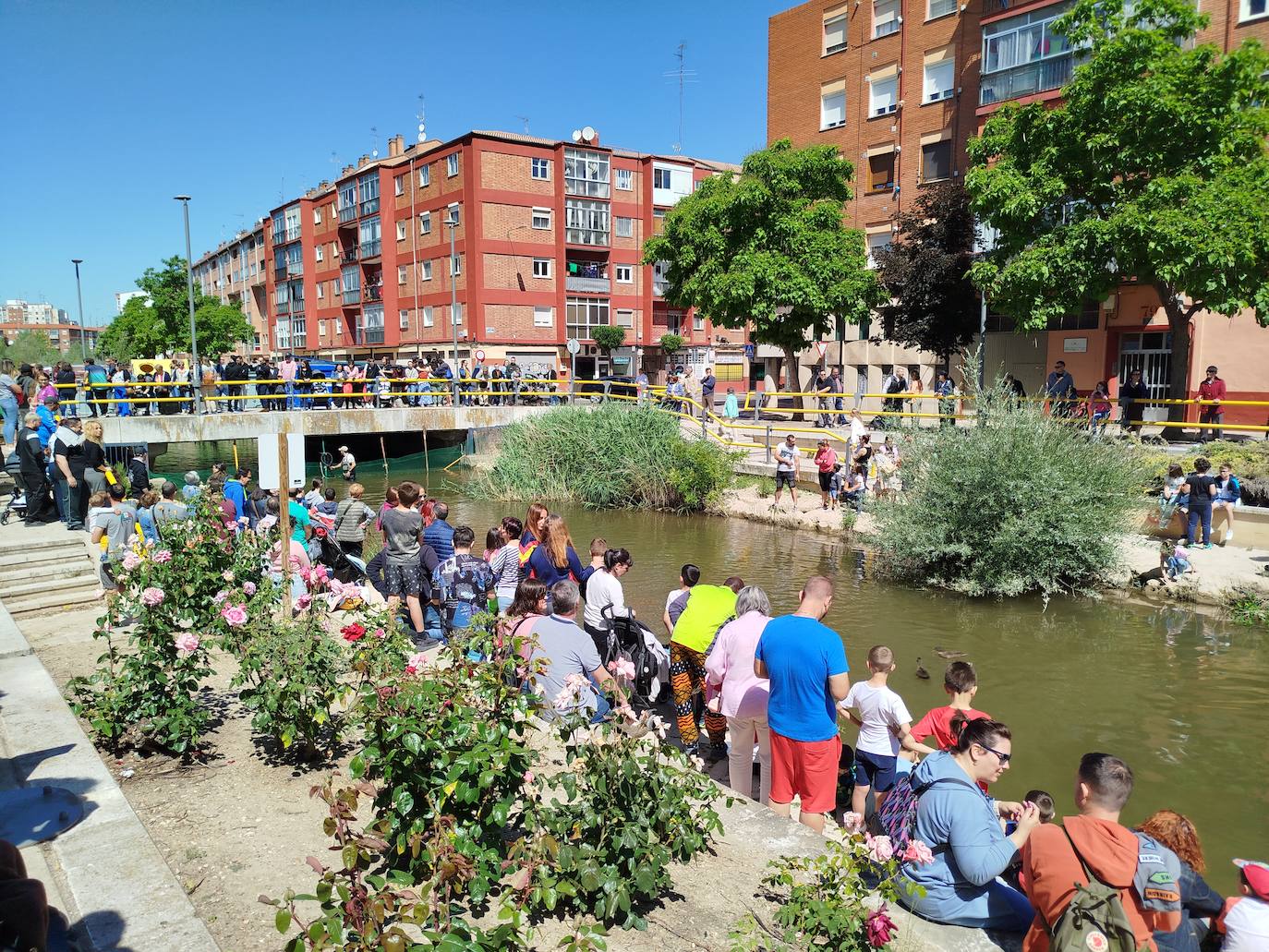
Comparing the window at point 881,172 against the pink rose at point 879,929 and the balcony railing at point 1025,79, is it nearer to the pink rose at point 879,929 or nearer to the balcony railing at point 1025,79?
the balcony railing at point 1025,79

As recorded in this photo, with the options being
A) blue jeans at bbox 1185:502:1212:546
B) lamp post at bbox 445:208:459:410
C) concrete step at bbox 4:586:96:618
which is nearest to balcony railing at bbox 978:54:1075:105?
blue jeans at bbox 1185:502:1212:546

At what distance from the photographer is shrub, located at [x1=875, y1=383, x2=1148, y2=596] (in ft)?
38.2

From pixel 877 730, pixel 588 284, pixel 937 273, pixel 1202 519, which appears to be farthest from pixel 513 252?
pixel 877 730

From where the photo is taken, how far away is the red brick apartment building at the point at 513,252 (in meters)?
43.2

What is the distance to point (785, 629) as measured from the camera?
4.89 meters

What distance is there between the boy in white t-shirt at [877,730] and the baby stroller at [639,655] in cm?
192

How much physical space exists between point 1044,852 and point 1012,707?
546 centimetres

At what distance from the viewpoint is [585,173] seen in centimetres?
4628

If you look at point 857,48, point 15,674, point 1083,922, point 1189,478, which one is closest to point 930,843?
point 1083,922

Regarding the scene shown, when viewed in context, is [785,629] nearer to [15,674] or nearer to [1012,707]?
[1012,707]

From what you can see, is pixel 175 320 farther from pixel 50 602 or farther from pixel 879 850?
pixel 879 850

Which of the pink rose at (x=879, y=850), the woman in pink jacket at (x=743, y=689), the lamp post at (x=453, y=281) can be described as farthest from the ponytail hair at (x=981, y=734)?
the lamp post at (x=453, y=281)

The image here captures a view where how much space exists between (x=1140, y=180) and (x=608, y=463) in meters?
13.7

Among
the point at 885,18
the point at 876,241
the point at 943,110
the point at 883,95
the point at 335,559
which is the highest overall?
the point at 885,18
